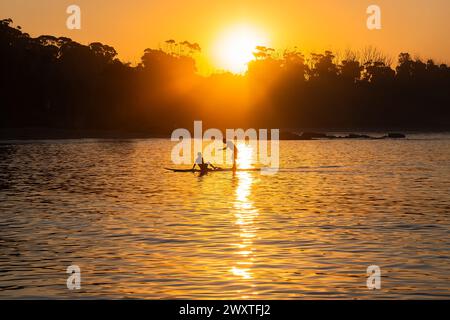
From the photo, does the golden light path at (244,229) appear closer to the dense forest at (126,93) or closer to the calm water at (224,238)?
the calm water at (224,238)

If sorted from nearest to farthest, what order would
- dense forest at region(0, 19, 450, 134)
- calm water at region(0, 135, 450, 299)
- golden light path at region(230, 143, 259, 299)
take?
calm water at region(0, 135, 450, 299), golden light path at region(230, 143, 259, 299), dense forest at region(0, 19, 450, 134)

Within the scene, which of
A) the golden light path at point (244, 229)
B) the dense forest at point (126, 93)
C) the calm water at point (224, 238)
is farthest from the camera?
the dense forest at point (126, 93)

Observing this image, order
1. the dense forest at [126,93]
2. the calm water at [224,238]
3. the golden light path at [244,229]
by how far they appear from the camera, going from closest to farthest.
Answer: the calm water at [224,238]
the golden light path at [244,229]
the dense forest at [126,93]

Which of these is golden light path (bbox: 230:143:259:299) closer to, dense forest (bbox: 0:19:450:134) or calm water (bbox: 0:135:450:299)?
calm water (bbox: 0:135:450:299)

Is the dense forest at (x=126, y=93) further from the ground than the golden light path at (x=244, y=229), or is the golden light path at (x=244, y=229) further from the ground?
the dense forest at (x=126, y=93)

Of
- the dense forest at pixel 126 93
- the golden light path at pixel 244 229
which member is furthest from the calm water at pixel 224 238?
the dense forest at pixel 126 93

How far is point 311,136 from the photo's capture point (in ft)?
463

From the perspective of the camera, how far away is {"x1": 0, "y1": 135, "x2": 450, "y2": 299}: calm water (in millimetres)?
17312

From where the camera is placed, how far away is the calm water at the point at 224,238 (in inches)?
682

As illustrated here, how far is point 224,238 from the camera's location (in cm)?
2395

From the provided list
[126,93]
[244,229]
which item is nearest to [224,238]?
[244,229]

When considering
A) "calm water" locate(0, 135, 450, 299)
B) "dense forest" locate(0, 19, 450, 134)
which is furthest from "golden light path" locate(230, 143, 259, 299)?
"dense forest" locate(0, 19, 450, 134)

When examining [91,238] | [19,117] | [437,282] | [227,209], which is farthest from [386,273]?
[19,117]

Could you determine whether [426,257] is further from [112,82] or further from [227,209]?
[112,82]
